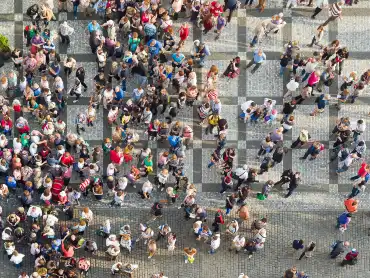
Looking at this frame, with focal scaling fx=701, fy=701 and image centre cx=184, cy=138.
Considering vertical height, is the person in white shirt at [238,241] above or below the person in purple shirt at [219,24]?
below

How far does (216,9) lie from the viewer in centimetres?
2864

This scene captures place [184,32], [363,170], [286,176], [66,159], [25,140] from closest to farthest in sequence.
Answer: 1. [66,159]
2. [25,140]
3. [363,170]
4. [286,176]
5. [184,32]

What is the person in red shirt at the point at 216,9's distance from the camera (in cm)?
2850

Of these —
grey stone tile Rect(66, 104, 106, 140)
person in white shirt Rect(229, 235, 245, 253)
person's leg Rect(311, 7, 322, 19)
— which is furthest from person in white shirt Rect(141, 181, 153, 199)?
person's leg Rect(311, 7, 322, 19)

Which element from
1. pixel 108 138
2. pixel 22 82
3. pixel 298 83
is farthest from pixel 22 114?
pixel 298 83

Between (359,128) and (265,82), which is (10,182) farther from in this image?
(359,128)

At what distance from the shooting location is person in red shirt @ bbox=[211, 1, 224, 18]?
93.5ft

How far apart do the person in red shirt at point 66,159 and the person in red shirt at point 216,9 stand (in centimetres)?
829

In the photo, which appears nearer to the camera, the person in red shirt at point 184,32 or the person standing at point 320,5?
the person in red shirt at point 184,32

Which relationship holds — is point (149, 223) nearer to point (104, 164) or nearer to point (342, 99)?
point (104, 164)

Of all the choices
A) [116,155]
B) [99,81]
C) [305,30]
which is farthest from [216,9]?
[116,155]

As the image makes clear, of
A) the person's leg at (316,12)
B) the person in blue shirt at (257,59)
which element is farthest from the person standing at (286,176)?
the person's leg at (316,12)

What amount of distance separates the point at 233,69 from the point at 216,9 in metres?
2.55

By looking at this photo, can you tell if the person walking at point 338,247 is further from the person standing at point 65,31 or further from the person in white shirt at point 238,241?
the person standing at point 65,31
